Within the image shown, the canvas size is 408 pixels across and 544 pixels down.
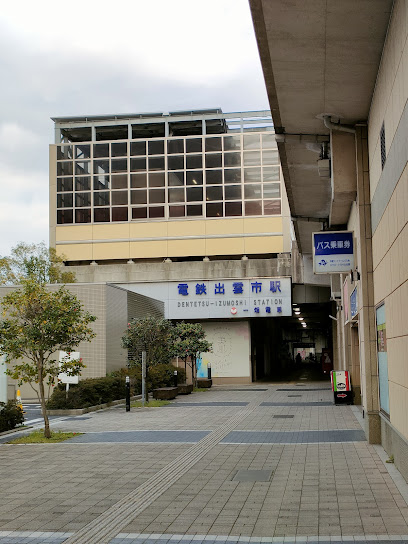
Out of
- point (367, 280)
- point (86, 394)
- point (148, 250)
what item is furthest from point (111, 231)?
point (367, 280)

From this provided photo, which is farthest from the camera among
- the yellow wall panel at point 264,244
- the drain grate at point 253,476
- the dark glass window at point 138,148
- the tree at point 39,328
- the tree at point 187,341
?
the dark glass window at point 138,148

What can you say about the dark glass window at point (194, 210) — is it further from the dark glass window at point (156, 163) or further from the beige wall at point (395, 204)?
the beige wall at point (395, 204)

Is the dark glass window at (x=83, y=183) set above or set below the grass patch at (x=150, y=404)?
above

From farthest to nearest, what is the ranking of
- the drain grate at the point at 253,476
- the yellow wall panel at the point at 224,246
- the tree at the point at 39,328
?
the yellow wall panel at the point at 224,246, the tree at the point at 39,328, the drain grate at the point at 253,476

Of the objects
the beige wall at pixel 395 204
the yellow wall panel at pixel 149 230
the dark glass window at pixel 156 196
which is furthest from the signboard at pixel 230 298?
the beige wall at pixel 395 204

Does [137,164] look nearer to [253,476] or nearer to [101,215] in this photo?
[101,215]

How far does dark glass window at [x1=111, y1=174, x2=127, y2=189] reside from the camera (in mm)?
44406

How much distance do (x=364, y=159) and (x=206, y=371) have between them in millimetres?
29573

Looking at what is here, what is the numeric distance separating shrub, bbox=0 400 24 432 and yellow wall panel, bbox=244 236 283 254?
25.8m

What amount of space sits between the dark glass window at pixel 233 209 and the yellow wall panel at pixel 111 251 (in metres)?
6.76

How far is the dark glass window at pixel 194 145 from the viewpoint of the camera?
144 ft

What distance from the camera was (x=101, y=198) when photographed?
44.4 meters

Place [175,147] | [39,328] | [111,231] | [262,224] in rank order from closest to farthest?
[39,328] → [262,224] → [111,231] → [175,147]

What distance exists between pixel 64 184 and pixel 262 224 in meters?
13.4
